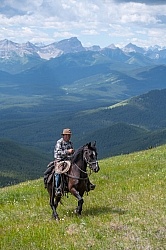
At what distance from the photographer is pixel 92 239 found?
500 inches

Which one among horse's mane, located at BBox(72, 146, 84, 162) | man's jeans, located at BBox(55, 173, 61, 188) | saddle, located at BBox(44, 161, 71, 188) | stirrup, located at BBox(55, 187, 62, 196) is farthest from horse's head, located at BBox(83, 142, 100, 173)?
stirrup, located at BBox(55, 187, 62, 196)

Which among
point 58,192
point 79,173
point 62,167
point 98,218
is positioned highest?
point 62,167

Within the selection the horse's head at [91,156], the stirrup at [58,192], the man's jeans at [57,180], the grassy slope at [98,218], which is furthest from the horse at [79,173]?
the grassy slope at [98,218]

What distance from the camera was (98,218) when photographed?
606 inches

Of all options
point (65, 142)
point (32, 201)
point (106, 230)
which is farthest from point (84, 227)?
point (32, 201)

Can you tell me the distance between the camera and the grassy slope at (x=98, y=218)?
12414mm

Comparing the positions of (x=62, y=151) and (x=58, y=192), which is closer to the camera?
(x=58, y=192)

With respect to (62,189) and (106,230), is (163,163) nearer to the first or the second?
(62,189)

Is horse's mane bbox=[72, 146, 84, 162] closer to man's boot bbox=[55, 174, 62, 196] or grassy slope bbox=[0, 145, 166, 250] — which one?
man's boot bbox=[55, 174, 62, 196]

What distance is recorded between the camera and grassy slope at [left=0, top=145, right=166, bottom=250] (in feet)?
40.7

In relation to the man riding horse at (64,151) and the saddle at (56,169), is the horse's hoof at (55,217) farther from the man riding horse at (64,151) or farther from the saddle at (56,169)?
the saddle at (56,169)

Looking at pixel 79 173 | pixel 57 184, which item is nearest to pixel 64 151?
pixel 79 173

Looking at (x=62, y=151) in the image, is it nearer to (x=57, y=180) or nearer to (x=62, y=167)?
(x=62, y=167)

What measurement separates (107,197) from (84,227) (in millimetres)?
5276
